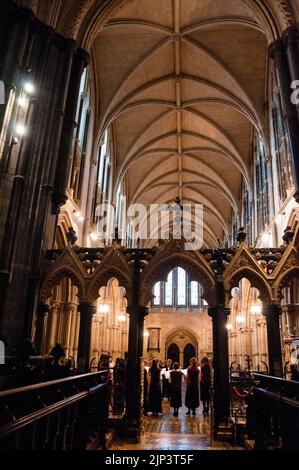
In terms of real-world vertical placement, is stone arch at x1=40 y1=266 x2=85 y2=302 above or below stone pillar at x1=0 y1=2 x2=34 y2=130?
below

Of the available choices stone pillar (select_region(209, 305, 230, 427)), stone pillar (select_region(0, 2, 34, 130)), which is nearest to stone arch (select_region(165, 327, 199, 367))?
stone pillar (select_region(209, 305, 230, 427))

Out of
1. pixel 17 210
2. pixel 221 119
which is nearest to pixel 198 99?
pixel 221 119

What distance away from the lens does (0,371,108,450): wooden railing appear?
2872mm

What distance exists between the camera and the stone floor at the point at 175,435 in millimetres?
6617

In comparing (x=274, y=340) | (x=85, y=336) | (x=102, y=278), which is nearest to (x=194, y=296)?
(x=102, y=278)

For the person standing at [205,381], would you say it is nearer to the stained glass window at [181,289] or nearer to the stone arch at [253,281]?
the stone arch at [253,281]

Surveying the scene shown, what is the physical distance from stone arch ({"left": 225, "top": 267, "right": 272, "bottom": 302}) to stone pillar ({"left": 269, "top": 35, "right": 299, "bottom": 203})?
2.27 meters

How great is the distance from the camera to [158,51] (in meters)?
15.8

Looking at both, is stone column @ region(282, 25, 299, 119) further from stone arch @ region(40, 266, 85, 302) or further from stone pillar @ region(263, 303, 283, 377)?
stone arch @ region(40, 266, 85, 302)

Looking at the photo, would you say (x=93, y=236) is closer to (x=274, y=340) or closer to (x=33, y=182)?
(x=33, y=182)

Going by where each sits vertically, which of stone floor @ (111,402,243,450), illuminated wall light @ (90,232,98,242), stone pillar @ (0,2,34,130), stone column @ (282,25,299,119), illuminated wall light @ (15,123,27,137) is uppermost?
stone column @ (282,25,299,119)

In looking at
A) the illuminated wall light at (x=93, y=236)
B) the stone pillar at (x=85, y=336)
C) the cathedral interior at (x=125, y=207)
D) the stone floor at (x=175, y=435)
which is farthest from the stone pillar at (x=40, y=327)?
the illuminated wall light at (x=93, y=236)
